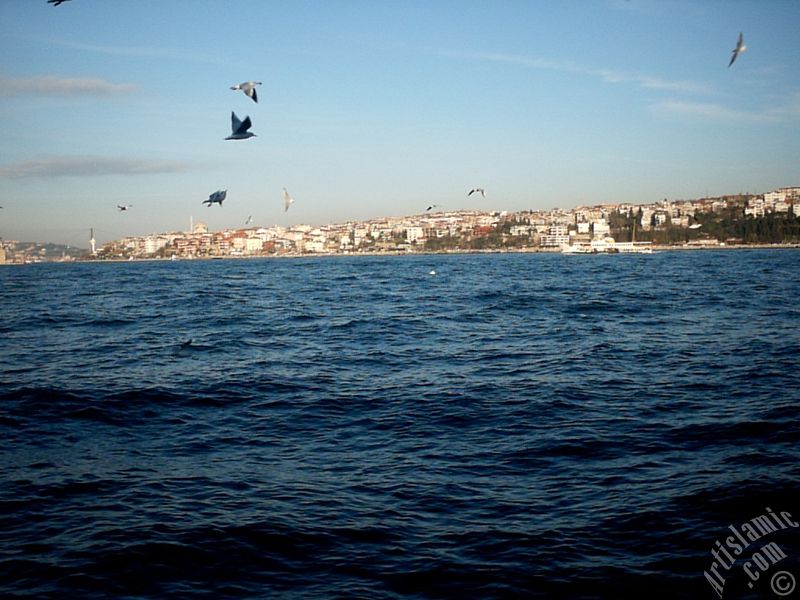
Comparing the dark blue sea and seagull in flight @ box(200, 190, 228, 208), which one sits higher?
seagull in flight @ box(200, 190, 228, 208)

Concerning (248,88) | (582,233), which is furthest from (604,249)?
(248,88)

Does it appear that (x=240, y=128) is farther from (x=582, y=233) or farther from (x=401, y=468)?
(x=582, y=233)

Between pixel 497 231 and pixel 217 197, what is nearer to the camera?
pixel 217 197

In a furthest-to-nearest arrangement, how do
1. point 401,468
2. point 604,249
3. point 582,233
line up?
1. point 582,233
2. point 604,249
3. point 401,468

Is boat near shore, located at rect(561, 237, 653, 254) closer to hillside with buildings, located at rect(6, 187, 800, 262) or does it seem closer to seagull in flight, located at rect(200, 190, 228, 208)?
hillside with buildings, located at rect(6, 187, 800, 262)

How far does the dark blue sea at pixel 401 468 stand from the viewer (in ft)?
18.0

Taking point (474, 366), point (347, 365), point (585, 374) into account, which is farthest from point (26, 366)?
point (585, 374)

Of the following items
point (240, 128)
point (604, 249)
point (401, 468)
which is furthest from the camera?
point (604, 249)

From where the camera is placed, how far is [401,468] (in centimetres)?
796

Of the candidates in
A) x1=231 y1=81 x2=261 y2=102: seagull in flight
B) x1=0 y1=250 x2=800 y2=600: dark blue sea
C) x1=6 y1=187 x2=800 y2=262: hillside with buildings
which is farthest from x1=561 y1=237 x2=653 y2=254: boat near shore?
x1=231 y1=81 x2=261 y2=102: seagull in flight

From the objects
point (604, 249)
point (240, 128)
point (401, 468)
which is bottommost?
point (401, 468)

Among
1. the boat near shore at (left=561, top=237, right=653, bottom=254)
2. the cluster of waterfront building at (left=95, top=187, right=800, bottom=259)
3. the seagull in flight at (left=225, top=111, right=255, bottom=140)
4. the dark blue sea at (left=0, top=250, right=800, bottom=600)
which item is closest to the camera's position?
the dark blue sea at (left=0, top=250, right=800, bottom=600)

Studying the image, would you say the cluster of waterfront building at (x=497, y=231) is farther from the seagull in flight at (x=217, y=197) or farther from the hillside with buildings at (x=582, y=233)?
the seagull in flight at (x=217, y=197)

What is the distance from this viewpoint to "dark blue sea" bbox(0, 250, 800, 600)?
5.49m
